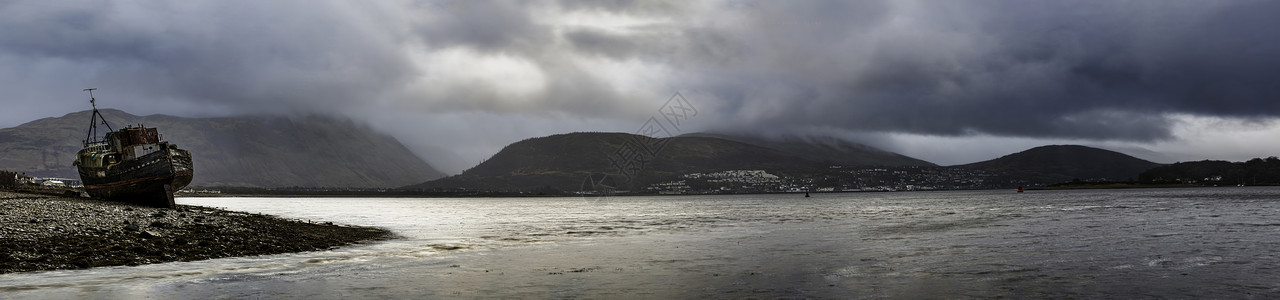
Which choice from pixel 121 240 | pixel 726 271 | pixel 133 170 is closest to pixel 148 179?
pixel 133 170

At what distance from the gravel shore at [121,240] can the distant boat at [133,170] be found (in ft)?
109

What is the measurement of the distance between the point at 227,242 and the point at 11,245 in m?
10.1

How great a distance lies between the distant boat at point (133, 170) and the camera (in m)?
85.2

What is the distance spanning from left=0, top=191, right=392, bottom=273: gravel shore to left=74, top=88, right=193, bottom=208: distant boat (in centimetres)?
3322

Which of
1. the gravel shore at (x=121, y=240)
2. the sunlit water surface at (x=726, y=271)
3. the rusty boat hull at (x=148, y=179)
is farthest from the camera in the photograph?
the rusty boat hull at (x=148, y=179)

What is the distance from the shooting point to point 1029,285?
27.1 meters

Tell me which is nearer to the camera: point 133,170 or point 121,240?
point 121,240

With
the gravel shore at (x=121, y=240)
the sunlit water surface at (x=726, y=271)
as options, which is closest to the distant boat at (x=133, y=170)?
the gravel shore at (x=121, y=240)

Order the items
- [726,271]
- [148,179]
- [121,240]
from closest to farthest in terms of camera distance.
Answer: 1. [726,271]
2. [121,240]
3. [148,179]

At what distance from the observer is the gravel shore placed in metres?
32.0

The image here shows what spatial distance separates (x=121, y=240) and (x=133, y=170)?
57652 millimetres

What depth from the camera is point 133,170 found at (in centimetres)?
8606

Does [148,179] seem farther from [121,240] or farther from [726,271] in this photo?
[726,271]

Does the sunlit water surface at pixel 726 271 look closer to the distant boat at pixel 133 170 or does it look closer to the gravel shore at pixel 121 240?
the gravel shore at pixel 121 240
